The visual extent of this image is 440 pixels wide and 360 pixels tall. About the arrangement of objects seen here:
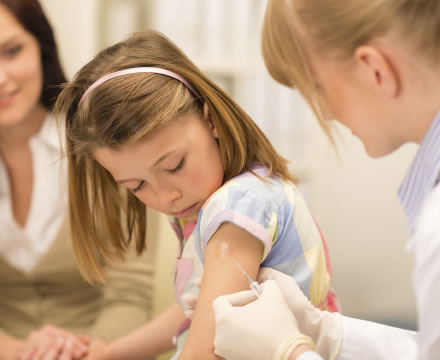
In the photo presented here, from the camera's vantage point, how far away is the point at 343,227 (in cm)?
221

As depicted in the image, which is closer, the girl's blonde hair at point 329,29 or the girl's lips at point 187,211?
the girl's blonde hair at point 329,29

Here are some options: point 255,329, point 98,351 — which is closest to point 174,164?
point 255,329

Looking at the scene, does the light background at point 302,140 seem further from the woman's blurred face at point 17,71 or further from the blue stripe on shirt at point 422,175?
the blue stripe on shirt at point 422,175

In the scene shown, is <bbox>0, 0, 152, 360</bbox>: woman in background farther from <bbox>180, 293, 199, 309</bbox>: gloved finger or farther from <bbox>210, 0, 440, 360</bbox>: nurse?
<bbox>210, 0, 440, 360</bbox>: nurse

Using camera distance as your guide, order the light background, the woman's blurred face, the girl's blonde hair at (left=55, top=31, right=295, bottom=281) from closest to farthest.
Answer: the girl's blonde hair at (left=55, top=31, right=295, bottom=281), the woman's blurred face, the light background

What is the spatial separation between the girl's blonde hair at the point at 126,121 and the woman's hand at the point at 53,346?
185 mm

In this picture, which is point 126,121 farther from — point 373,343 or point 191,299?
point 373,343

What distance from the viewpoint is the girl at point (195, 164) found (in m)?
0.72

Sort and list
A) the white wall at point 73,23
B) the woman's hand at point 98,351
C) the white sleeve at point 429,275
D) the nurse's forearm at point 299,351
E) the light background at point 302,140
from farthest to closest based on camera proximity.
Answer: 1. the light background at point 302,140
2. the white wall at point 73,23
3. the woman's hand at point 98,351
4. the nurse's forearm at point 299,351
5. the white sleeve at point 429,275

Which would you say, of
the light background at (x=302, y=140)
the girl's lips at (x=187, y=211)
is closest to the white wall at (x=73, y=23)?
the light background at (x=302, y=140)

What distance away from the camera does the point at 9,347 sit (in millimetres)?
1094

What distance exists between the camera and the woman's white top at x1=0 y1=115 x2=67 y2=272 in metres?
1.23

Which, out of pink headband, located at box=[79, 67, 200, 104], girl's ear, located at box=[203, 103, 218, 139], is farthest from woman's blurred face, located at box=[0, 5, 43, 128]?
girl's ear, located at box=[203, 103, 218, 139]

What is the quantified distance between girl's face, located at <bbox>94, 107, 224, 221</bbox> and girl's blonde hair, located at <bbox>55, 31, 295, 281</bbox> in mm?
13
